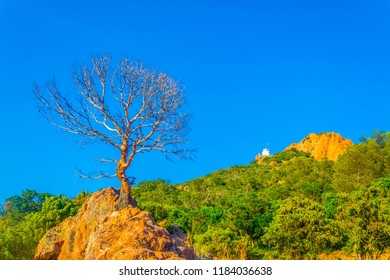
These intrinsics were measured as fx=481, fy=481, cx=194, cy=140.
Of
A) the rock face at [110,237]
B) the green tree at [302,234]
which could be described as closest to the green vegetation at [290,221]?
the green tree at [302,234]

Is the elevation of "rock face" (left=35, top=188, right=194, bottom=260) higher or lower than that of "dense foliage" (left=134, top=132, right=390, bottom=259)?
lower

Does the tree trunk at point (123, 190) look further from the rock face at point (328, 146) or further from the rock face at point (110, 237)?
the rock face at point (328, 146)

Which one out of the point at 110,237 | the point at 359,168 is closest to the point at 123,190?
the point at 110,237

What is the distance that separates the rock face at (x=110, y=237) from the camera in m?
9.78

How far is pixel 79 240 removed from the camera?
12.7 m

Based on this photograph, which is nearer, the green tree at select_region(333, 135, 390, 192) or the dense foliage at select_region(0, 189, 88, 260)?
the dense foliage at select_region(0, 189, 88, 260)

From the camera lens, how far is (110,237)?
10.4 m

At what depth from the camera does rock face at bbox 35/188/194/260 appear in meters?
→ 9.78

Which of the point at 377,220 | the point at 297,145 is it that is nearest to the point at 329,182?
the point at 377,220

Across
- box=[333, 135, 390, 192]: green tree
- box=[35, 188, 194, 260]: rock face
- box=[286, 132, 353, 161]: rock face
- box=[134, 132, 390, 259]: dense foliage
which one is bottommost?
box=[35, 188, 194, 260]: rock face

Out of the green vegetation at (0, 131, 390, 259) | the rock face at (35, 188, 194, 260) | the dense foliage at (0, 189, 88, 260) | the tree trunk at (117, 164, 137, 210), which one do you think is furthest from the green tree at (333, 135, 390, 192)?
the tree trunk at (117, 164, 137, 210)

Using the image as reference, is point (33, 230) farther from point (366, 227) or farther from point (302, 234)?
point (366, 227)

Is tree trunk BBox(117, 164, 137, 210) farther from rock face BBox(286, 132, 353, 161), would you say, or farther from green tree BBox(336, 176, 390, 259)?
rock face BBox(286, 132, 353, 161)

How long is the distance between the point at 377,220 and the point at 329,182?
2071 cm
